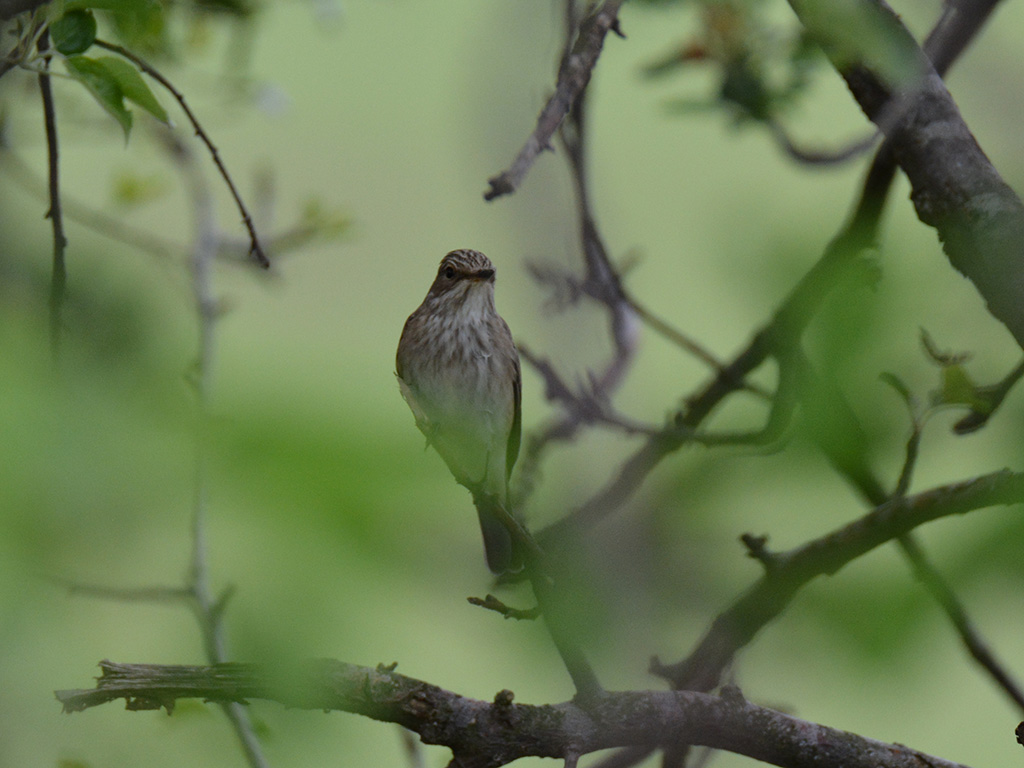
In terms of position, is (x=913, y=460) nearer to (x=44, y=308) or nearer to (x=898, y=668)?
(x=898, y=668)

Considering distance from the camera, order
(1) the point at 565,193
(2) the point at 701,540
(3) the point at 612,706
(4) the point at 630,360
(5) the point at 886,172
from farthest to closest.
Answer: (4) the point at 630,360, (1) the point at 565,193, (5) the point at 886,172, (3) the point at 612,706, (2) the point at 701,540

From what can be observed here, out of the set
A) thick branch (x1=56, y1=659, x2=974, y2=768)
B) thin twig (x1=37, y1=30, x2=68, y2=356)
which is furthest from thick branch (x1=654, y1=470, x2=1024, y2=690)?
thin twig (x1=37, y1=30, x2=68, y2=356)

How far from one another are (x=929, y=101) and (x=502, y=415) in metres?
1.37

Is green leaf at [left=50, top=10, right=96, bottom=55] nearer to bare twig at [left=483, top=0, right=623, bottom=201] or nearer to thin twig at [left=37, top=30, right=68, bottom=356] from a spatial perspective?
thin twig at [left=37, top=30, right=68, bottom=356]

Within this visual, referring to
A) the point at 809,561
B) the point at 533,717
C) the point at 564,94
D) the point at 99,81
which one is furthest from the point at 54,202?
the point at 809,561

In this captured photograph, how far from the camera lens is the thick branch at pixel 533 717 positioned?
115 centimetres

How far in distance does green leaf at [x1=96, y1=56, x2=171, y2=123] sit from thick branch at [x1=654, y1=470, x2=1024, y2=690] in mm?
1049

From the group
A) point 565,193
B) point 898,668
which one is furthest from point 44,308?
point 565,193

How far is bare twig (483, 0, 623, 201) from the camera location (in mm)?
1058

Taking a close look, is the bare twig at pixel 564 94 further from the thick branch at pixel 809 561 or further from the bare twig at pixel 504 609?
the thick branch at pixel 809 561

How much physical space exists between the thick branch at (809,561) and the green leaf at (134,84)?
3.44ft

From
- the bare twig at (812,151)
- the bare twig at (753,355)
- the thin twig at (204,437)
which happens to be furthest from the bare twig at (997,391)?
the bare twig at (812,151)

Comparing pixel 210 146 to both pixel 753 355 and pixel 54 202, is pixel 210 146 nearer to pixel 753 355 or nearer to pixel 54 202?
pixel 54 202

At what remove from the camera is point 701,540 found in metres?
1.12
